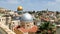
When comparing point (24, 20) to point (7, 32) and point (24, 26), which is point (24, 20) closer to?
point (24, 26)

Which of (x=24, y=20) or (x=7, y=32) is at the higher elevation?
(x=7, y=32)

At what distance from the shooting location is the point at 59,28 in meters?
12.6

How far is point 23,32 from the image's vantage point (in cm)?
2478

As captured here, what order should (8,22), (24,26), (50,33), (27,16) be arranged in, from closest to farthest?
(50,33) < (8,22) < (24,26) < (27,16)

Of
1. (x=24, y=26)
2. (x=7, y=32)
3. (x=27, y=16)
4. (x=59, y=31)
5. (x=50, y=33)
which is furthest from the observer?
(x=27, y=16)

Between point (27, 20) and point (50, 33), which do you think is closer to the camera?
point (50, 33)

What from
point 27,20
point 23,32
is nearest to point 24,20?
point 27,20

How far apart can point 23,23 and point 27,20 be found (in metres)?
1.00

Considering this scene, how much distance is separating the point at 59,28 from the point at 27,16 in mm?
17604

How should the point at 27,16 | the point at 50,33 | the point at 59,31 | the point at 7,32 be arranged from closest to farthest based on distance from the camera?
the point at 7,32 → the point at 59,31 → the point at 50,33 → the point at 27,16

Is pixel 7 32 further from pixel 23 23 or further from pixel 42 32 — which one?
pixel 23 23

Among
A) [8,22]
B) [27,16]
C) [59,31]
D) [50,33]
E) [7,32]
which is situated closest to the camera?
[7,32]

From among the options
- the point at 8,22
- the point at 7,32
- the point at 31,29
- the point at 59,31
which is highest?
the point at 7,32

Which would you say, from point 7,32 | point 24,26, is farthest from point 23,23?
point 7,32
